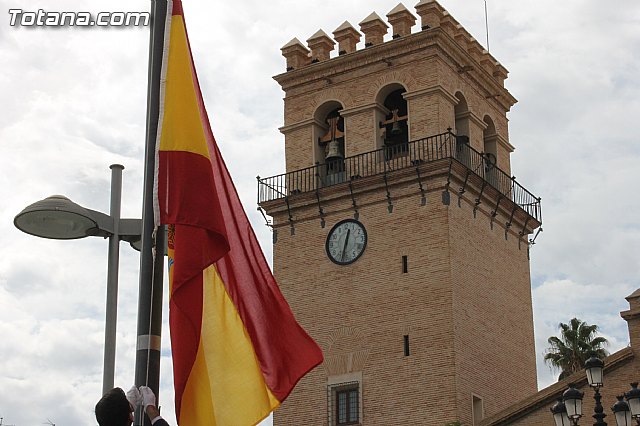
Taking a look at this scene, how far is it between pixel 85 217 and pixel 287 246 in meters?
26.0

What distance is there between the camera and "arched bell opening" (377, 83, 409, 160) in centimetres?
3688

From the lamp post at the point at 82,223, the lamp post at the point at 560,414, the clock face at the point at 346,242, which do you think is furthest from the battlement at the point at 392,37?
the lamp post at the point at 82,223

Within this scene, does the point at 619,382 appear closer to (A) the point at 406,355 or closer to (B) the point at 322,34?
(A) the point at 406,355

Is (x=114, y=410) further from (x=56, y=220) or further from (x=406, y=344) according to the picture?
(x=406, y=344)

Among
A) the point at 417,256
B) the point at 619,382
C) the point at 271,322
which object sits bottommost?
the point at 271,322

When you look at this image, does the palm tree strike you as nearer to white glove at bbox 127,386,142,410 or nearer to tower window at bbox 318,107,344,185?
tower window at bbox 318,107,344,185

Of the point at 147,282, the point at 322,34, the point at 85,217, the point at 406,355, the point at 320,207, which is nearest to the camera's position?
the point at 147,282

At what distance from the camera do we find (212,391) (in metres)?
9.64

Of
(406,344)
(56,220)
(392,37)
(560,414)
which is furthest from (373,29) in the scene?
(56,220)

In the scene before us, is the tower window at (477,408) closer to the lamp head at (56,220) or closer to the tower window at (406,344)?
the tower window at (406,344)

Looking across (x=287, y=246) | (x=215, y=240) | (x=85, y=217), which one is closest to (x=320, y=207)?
(x=287, y=246)

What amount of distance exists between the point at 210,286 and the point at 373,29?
29044 mm

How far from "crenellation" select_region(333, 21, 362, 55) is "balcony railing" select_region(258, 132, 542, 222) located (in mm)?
3699

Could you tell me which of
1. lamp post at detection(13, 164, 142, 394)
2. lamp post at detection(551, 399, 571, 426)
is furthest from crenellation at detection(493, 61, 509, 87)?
lamp post at detection(13, 164, 142, 394)
